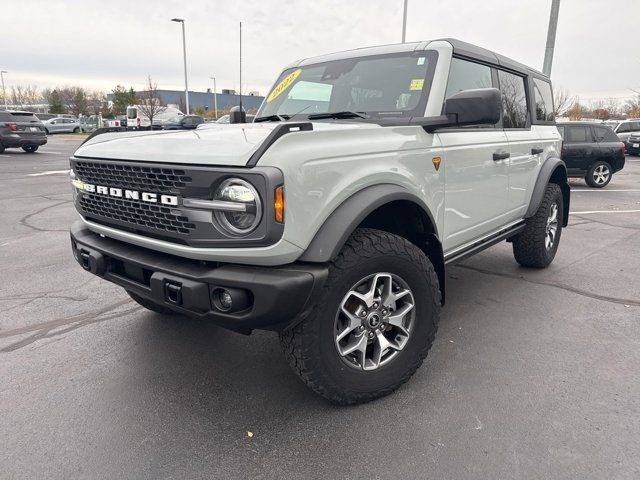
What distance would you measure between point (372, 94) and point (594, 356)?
7.57ft

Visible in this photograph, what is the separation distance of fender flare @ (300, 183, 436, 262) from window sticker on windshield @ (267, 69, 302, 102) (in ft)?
6.39

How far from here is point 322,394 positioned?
2410 mm

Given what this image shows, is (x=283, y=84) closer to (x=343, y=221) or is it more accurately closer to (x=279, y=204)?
(x=343, y=221)

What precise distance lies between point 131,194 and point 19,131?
19.5 m

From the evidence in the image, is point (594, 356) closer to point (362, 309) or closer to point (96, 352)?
point (362, 309)

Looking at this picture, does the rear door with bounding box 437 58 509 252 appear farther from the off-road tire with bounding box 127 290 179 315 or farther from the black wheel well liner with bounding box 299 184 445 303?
A: the off-road tire with bounding box 127 290 179 315

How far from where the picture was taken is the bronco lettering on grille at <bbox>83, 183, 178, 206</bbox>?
7.32 feet

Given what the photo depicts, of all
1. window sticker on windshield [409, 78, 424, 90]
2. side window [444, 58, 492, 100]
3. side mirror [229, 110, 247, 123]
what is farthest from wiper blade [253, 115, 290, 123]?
side window [444, 58, 492, 100]

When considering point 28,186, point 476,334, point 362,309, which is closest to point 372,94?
point 362,309

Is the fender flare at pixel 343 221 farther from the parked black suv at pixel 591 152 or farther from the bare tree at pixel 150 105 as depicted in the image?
the bare tree at pixel 150 105

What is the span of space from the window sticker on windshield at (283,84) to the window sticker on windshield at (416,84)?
1.22 metres

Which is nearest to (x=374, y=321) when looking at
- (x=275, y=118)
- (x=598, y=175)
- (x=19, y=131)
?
(x=275, y=118)

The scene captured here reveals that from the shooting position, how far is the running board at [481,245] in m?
3.33

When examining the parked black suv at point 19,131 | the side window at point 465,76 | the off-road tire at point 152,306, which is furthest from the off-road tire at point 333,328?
the parked black suv at point 19,131
